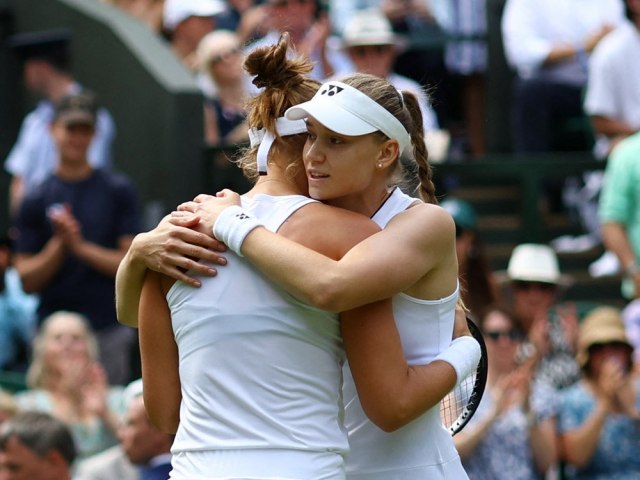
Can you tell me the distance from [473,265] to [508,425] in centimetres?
112

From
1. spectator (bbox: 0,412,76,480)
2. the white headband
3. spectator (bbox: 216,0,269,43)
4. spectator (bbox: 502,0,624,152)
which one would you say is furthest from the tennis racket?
spectator (bbox: 216,0,269,43)

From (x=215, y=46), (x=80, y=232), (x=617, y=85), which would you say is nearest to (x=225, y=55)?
(x=215, y=46)

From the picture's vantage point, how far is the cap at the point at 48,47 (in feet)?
33.8

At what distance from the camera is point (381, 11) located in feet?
35.7

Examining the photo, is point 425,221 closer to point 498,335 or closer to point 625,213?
point 498,335

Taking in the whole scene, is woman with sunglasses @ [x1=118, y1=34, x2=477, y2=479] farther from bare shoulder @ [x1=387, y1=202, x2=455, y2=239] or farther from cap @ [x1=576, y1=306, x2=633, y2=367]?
cap @ [x1=576, y1=306, x2=633, y2=367]

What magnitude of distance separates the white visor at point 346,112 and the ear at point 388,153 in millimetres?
17

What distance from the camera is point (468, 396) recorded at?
14.0 ft

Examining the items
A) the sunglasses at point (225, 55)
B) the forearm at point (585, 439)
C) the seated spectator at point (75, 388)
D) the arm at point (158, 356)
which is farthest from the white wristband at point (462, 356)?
the sunglasses at point (225, 55)

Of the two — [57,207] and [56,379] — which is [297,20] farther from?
[56,379]

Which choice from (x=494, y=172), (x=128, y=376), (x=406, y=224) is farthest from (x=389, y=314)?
(x=494, y=172)

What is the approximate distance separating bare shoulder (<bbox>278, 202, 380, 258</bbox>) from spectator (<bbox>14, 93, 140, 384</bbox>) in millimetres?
5028

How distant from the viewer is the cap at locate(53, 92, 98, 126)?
8.82m

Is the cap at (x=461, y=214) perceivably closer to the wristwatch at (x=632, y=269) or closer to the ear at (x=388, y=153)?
the wristwatch at (x=632, y=269)
